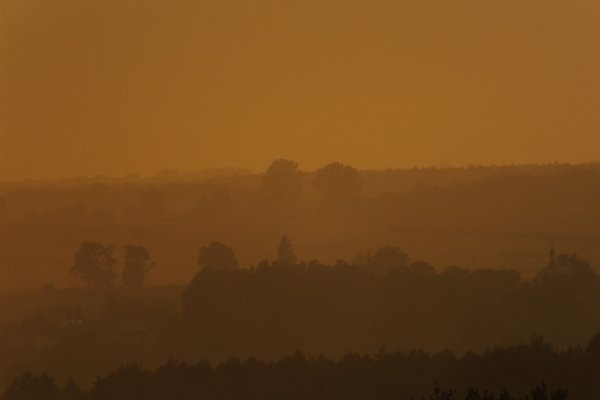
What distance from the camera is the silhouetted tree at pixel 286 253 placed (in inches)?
2002

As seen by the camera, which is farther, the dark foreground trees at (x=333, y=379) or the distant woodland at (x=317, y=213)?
the distant woodland at (x=317, y=213)

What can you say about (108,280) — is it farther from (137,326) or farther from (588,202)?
(588,202)

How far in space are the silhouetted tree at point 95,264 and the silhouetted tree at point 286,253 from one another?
6039 millimetres

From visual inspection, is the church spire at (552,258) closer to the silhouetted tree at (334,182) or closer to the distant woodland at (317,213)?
the distant woodland at (317,213)

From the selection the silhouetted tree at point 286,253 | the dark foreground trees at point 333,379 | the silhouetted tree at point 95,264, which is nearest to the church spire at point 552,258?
the silhouetted tree at point 286,253

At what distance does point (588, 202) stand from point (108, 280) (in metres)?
21.6

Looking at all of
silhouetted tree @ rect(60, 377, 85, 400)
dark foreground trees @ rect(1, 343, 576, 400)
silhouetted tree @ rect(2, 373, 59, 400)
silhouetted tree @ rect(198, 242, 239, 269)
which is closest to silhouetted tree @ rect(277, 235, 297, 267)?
silhouetted tree @ rect(198, 242, 239, 269)

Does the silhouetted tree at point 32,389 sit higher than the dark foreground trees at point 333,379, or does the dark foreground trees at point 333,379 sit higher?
the dark foreground trees at point 333,379

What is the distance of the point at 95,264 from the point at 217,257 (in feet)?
14.6

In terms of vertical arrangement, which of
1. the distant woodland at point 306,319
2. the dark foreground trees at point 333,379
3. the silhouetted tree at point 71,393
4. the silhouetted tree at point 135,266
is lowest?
the silhouetted tree at point 71,393

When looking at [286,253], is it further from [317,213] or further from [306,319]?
[306,319]

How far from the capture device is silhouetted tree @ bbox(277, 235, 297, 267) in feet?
167

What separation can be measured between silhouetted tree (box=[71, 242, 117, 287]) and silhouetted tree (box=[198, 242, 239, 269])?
3318mm

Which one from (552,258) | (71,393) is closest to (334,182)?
(552,258)
